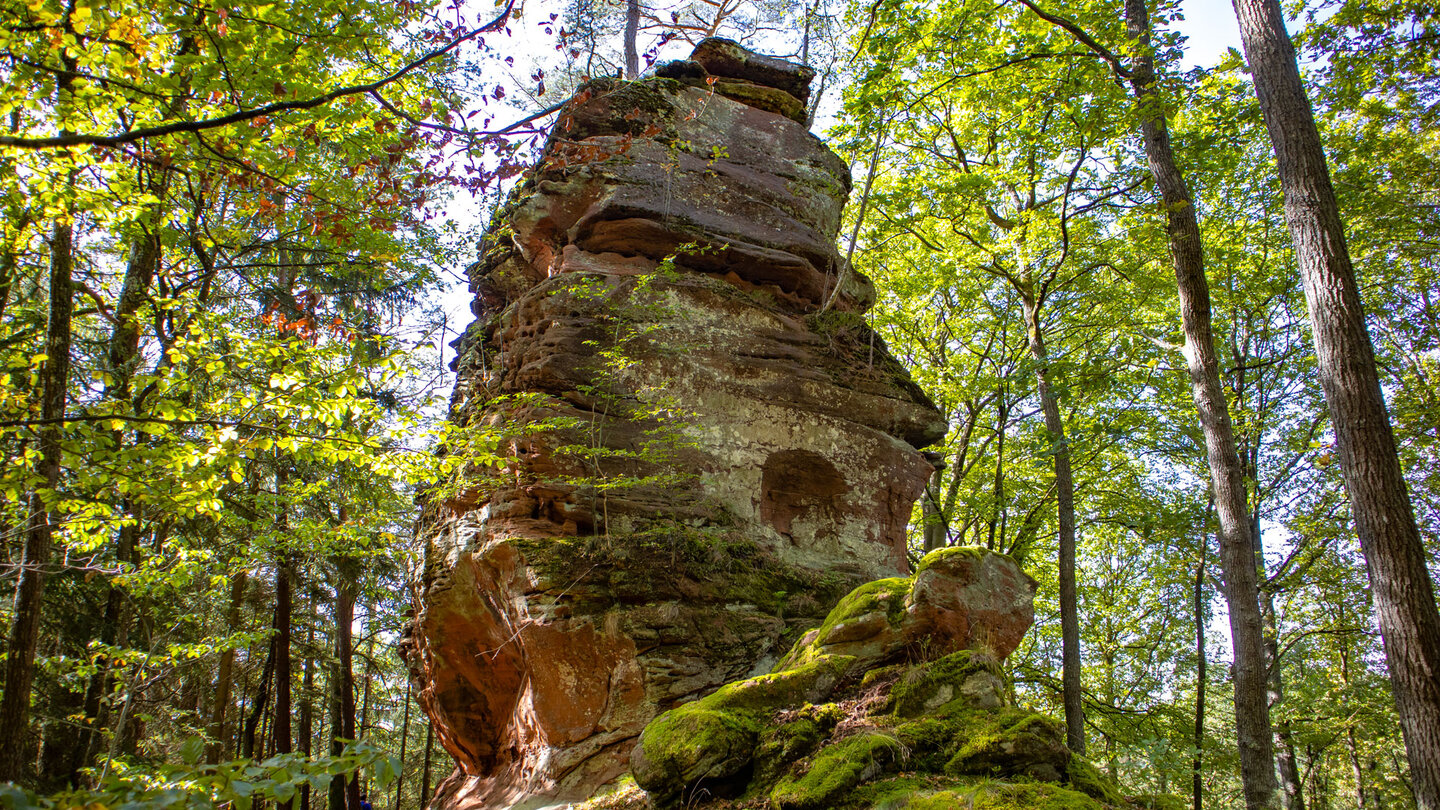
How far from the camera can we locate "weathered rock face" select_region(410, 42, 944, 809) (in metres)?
8.25

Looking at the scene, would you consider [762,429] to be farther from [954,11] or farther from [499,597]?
[954,11]

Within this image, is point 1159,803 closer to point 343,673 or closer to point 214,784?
point 214,784

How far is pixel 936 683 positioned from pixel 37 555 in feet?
26.2

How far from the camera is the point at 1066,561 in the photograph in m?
12.1

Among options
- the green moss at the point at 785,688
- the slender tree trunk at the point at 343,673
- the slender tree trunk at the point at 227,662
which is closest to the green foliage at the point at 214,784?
the green moss at the point at 785,688

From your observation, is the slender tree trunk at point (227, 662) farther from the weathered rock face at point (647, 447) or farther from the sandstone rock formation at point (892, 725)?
the sandstone rock formation at point (892, 725)

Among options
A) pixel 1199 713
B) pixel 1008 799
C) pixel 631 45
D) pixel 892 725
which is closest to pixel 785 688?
pixel 892 725

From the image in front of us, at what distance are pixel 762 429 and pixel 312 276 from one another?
9.62 m

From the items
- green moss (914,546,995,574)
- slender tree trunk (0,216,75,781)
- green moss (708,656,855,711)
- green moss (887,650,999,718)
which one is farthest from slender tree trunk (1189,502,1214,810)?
slender tree trunk (0,216,75,781)

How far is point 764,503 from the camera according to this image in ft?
34.6

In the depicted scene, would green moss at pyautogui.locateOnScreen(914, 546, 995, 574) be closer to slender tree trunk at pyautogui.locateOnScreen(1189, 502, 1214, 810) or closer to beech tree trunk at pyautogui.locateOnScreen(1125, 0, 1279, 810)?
beech tree trunk at pyautogui.locateOnScreen(1125, 0, 1279, 810)

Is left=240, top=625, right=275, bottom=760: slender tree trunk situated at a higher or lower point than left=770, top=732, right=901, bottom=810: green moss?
lower

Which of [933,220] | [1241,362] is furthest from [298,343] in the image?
[1241,362]

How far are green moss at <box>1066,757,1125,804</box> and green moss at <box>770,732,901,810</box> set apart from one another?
123 centimetres
